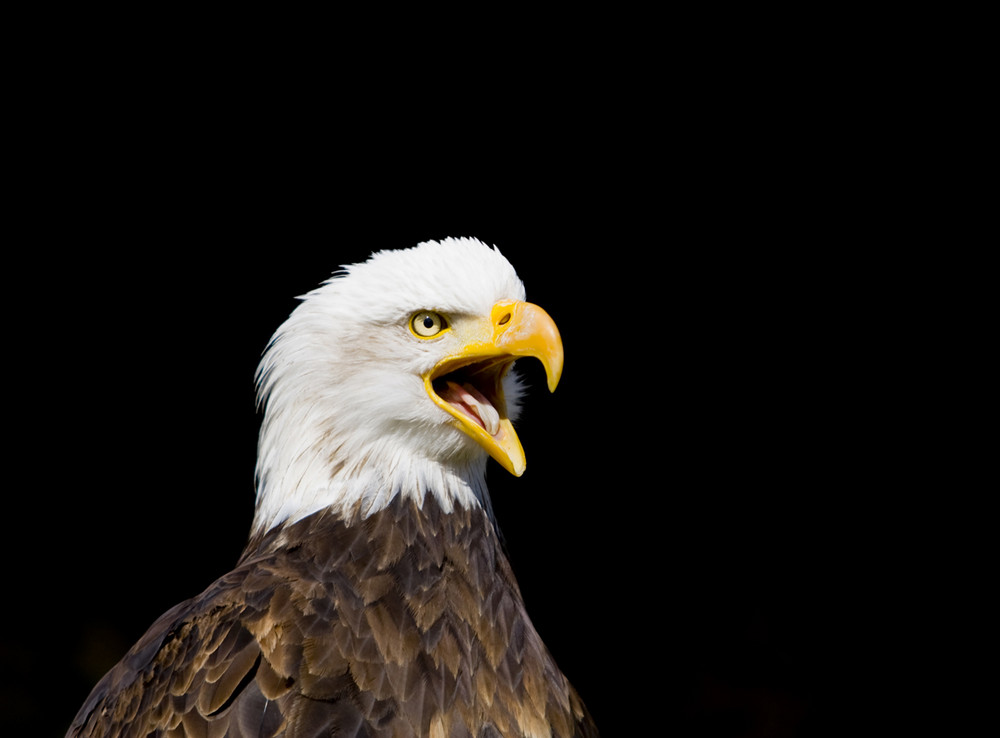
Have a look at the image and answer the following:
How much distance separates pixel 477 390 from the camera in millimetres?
2561

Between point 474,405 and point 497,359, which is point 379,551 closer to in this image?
point 474,405

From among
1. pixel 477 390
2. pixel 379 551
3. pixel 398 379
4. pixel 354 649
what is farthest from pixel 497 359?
pixel 354 649

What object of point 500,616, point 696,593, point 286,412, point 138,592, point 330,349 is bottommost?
point 138,592

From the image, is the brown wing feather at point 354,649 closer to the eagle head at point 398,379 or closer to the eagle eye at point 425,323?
the eagle head at point 398,379

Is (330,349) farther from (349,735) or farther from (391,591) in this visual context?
(349,735)

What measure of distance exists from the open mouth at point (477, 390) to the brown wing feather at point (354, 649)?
0.22 metres

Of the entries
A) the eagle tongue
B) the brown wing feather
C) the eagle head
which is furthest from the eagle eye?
the brown wing feather

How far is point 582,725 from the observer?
2523 millimetres

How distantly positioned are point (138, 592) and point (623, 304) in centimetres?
277

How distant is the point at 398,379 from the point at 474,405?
0.20 metres

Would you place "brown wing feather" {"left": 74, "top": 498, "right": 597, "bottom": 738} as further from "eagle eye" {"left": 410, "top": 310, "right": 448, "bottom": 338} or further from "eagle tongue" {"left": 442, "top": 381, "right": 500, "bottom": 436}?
"eagle eye" {"left": 410, "top": 310, "right": 448, "bottom": 338}

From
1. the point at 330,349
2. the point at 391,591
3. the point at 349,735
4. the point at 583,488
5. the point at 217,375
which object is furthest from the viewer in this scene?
the point at 583,488

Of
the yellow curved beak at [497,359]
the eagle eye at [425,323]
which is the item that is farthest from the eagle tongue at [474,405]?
the eagle eye at [425,323]

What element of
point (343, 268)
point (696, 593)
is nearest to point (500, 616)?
point (343, 268)
